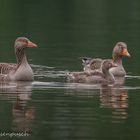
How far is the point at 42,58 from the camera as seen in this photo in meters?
37.0

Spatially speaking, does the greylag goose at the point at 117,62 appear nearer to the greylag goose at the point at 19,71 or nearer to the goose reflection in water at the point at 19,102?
the greylag goose at the point at 19,71

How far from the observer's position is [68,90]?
2845 cm

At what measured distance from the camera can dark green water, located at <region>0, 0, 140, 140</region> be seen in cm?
2198

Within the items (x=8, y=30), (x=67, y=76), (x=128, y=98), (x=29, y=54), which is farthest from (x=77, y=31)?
(x=128, y=98)

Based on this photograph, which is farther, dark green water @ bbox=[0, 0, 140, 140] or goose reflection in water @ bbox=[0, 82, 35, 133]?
goose reflection in water @ bbox=[0, 82, 35, 133]

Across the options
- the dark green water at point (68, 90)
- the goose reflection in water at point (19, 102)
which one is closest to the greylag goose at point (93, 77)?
the dark green water at point (68, 90)

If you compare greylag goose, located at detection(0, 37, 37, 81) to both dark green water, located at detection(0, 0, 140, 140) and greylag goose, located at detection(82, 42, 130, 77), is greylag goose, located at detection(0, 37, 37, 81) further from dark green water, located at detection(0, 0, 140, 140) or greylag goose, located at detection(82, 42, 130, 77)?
greylag goose, located at detection(82, 42, 130, 77)

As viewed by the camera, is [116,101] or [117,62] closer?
[116,101]

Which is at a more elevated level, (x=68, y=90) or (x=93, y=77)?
(x=93, y=77)

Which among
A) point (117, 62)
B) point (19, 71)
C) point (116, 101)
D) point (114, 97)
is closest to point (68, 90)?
point (114, 97)

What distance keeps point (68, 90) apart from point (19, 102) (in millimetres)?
3045

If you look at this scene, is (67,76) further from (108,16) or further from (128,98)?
(108,16)

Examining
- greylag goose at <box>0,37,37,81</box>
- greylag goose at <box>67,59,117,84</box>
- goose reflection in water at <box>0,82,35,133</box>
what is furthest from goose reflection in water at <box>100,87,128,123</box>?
greylag goose at <box>0,37,37,81</box>

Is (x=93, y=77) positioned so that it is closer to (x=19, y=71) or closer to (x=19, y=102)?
(x=19, y=71)
